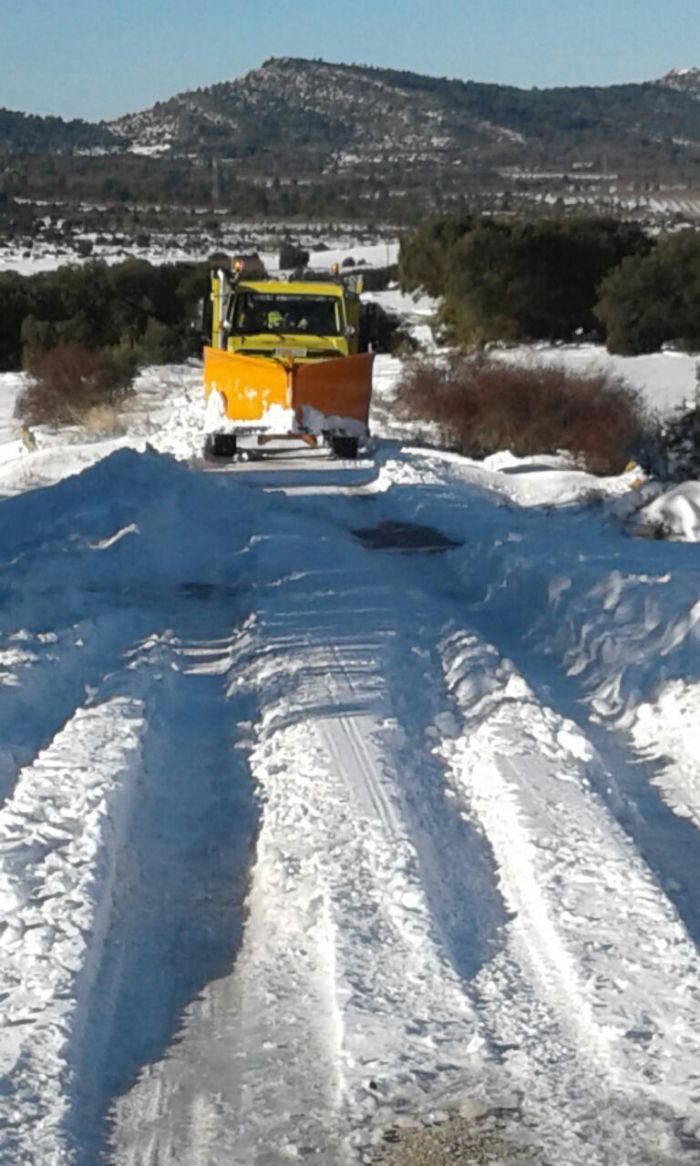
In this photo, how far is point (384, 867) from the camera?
7121 millimetres

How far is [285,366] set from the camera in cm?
2084

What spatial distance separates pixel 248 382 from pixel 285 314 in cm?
151

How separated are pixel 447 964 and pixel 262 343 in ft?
53.9

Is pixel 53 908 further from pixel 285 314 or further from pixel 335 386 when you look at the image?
pixel 285 314

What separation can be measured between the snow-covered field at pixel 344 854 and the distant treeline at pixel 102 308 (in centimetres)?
3057

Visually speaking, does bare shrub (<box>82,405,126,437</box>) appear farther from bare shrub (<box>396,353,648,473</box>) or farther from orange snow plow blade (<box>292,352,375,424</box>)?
orange snow plow blade (<box>292,352,375,424</box>)

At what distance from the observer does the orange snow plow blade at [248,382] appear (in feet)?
68.8

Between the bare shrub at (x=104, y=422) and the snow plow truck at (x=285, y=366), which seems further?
the bare shrub at (x=104, y=422)

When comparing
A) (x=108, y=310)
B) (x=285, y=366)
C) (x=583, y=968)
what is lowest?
(x=108, y=310)

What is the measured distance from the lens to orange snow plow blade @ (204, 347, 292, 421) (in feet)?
68.8

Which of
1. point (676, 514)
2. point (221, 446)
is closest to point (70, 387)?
point (221, 446)

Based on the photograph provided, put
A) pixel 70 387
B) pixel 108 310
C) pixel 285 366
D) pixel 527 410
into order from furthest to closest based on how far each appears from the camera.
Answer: pixel 108 310 < pixel 70 387 < pixel 527 410 < pixel 285 366

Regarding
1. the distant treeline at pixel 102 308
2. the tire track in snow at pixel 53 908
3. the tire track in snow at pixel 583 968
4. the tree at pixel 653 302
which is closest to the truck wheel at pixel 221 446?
the tire track in snow at pixel 53 908

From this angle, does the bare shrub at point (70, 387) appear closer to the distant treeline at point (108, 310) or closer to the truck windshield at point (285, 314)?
the distant treeline at point (108, 310)
